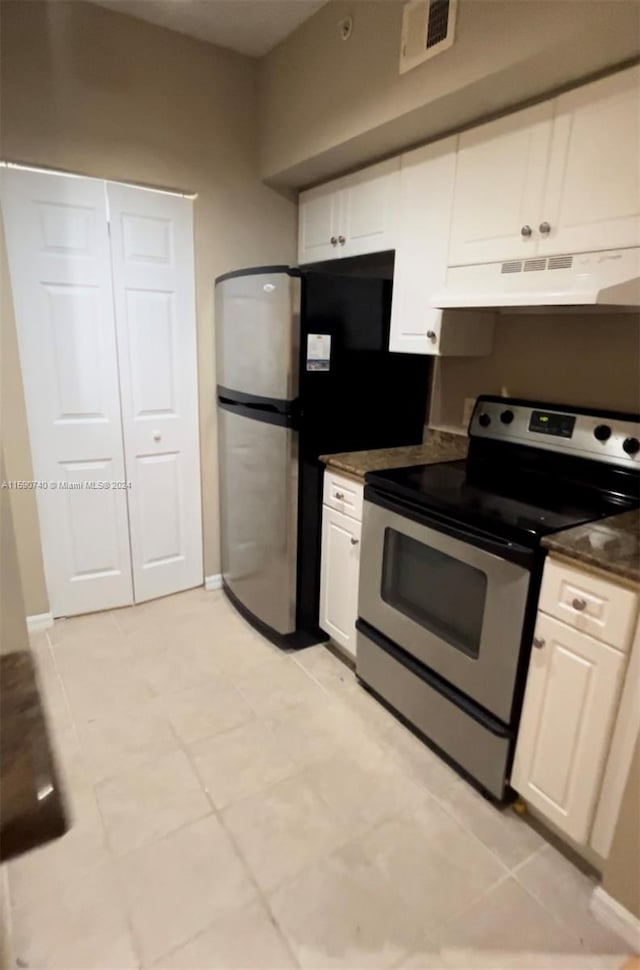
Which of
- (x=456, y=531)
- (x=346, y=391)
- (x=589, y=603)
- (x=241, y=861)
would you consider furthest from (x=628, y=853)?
(x=346, y=391)

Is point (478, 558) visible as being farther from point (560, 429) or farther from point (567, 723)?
point (560, 429)

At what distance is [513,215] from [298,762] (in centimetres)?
195

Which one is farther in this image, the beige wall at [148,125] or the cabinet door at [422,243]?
the beige wall at [148,125]

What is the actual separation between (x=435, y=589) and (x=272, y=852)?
3.00ft

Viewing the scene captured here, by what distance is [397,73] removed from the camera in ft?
5.74

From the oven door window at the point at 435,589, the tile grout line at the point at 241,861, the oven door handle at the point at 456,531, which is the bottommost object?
the tile grout line at the point at 241,861

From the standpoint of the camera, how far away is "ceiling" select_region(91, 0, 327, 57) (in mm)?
2080

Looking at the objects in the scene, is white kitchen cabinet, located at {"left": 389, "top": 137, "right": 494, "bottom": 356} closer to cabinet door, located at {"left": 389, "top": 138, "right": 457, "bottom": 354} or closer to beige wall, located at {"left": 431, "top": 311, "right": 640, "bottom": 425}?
cabinet door, located at {"left": 389, "top": 138, "right": 457, "bottom": 354}

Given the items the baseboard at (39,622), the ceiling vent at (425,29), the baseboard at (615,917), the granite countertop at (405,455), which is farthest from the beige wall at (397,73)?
the baseboard at (39,622)

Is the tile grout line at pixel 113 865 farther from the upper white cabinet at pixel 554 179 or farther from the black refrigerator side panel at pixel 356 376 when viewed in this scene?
the upper white cabinet at pixel 554 179

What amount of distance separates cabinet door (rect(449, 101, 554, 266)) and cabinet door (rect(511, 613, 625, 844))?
1190mm

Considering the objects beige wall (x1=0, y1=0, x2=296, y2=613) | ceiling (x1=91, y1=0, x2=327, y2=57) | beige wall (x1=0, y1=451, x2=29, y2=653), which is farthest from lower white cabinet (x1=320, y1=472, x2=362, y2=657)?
ceiling (x1=91, y1=0, x2=327, y2=57)

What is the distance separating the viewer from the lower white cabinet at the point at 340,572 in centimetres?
215

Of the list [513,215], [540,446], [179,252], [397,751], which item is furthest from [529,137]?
[397,751]
